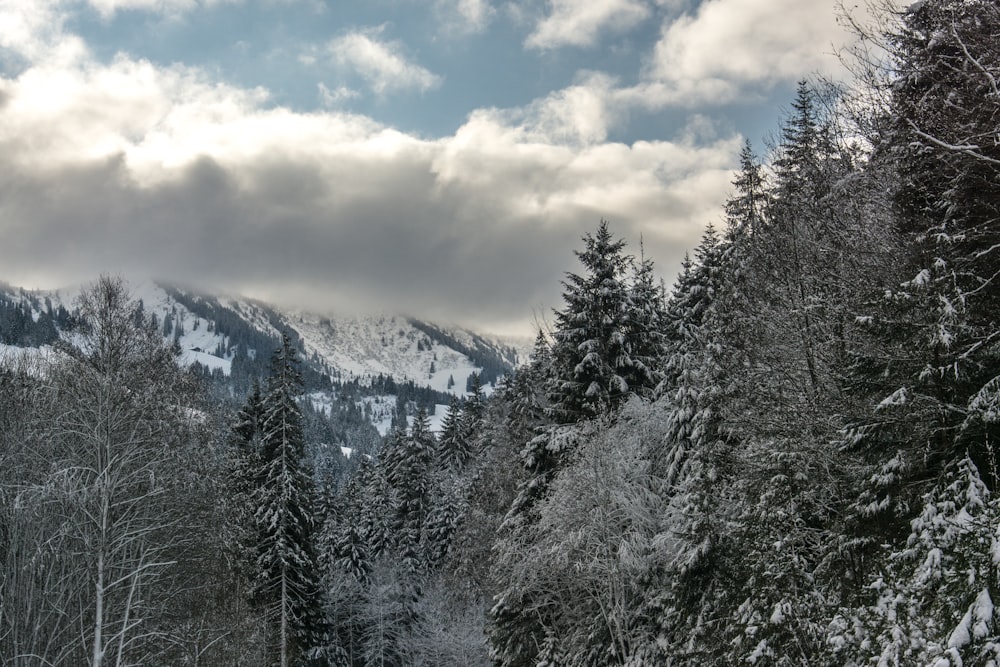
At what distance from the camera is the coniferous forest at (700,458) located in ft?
28.4

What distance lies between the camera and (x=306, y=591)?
30.7 meters

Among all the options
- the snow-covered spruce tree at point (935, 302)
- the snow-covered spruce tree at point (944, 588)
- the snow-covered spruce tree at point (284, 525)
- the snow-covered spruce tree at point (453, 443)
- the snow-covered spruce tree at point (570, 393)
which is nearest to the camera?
the snow-covered spruce tree at point (944, 588)

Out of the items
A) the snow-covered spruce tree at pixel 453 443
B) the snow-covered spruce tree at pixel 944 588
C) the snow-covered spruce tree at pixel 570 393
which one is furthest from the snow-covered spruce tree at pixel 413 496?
the snow-covered spruce tree at pixel 944 588

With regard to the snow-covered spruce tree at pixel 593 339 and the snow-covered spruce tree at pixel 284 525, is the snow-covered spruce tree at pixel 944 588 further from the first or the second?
the snow-covered spruce tree at pixel 284 525

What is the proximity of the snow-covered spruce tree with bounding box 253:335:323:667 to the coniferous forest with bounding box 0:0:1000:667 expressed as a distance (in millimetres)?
141

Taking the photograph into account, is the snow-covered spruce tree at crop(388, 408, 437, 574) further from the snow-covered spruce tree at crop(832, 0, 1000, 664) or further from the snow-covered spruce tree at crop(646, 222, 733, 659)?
the snow-covered spruce tree at crop(832, 0, 1000, 664)

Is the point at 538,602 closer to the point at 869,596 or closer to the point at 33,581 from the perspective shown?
the point at 869,596

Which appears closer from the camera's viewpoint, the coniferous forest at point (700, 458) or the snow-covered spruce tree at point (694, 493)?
the coniferous forest at point (700, 458)

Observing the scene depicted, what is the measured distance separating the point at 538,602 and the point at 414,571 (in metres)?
27.3

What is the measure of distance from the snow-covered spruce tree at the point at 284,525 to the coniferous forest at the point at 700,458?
14cm

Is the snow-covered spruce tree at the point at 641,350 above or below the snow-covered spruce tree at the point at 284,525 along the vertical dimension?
above

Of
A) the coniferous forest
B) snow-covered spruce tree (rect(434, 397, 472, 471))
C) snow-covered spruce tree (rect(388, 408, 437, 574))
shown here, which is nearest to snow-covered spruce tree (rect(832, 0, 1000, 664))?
the coniferous forest

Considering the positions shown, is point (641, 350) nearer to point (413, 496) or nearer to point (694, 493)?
point (694, 493)

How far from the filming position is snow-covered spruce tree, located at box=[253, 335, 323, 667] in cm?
2898
